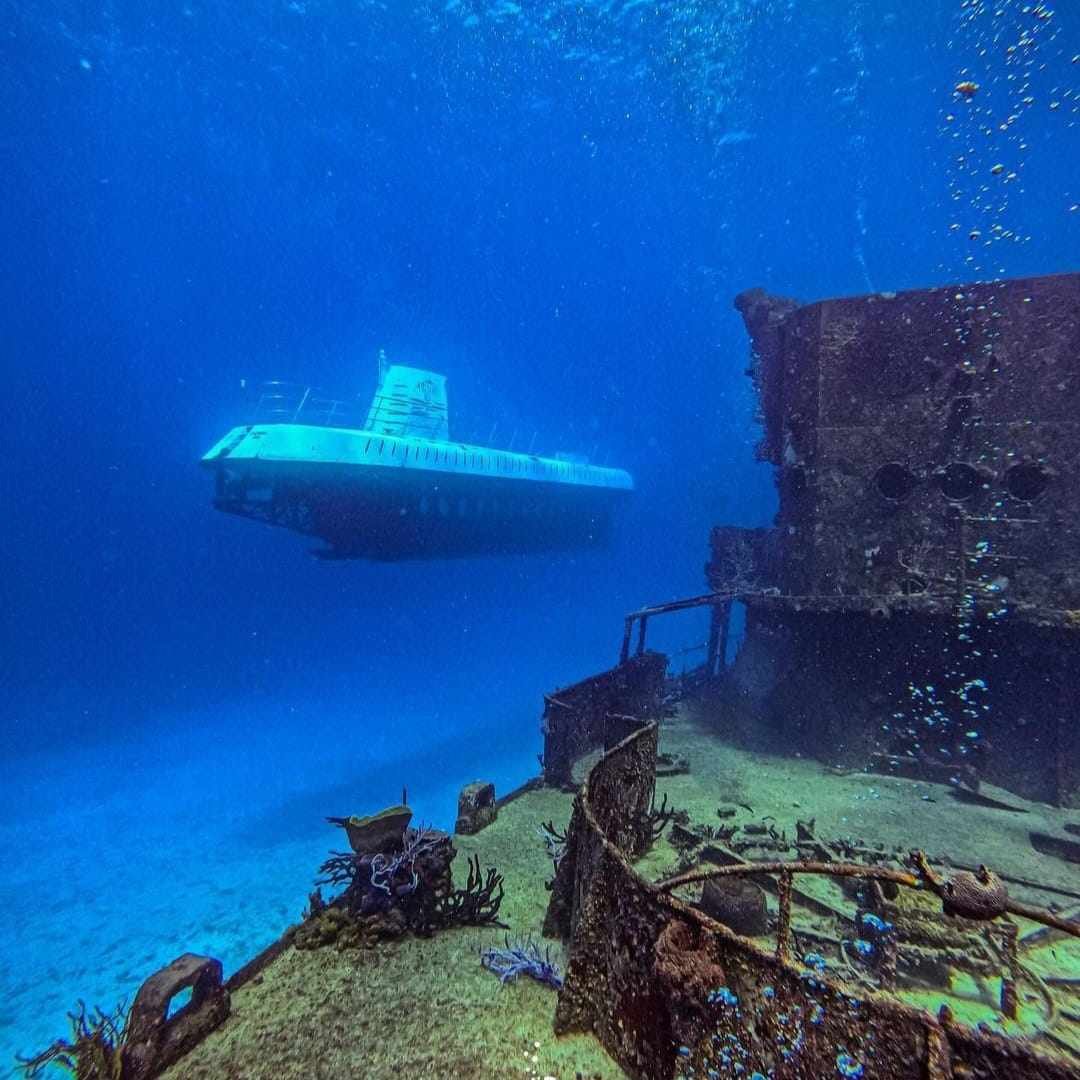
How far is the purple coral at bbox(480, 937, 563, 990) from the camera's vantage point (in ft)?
16.3

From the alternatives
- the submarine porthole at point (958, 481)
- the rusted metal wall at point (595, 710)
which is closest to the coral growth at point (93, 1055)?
the rusted metal wall at point (595, 710)

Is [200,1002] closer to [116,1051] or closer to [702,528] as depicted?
[116,1051]

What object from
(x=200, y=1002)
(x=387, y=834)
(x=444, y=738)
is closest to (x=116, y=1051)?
(x=200, y=1002)

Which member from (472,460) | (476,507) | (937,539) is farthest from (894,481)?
(476,507)

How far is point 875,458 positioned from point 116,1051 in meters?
13.8

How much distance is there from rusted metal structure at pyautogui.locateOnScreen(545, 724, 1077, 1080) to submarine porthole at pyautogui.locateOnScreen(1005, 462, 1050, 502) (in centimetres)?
1098

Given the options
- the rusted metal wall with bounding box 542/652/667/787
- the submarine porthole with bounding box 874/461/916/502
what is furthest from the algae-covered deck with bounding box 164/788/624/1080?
the submarine porthole with bounding box 874/461/916/502

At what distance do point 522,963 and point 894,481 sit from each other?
11.3m

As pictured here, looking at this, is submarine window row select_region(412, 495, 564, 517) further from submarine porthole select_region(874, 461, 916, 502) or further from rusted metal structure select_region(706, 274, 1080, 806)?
submarine porthole select_region(874, 461, 916, 502)

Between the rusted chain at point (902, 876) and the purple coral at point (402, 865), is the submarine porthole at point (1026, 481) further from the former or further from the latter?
the purple coral at point (402, 865)

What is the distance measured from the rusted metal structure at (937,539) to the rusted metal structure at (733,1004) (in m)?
8.68

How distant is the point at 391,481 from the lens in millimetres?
21234

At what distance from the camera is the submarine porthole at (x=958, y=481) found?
10945 mm

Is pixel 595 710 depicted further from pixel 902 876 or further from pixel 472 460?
pixel 472 460
